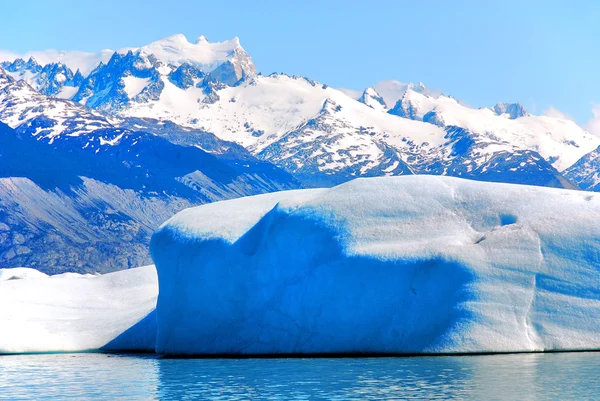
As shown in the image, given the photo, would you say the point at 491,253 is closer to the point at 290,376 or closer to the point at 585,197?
the point at 585,197

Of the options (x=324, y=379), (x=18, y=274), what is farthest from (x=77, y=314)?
(x=324, y=379)

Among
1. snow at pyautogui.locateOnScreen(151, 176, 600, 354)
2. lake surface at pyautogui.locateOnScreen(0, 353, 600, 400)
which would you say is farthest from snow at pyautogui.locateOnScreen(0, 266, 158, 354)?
lake surface at pyautogui.locateOnScreen(0, 353, 600, 400)

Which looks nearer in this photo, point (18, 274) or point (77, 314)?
point (77, 314)

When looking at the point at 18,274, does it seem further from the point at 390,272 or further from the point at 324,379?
the point at 324,379

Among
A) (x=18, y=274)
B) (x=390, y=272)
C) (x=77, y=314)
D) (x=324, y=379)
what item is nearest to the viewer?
(x=324, y=379)

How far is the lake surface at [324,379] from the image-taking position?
2525 centimetres

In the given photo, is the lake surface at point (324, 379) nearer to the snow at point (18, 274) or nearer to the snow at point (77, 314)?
the snow at point (77, 314)

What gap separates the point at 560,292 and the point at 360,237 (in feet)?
24.0

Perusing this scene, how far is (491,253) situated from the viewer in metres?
33.9

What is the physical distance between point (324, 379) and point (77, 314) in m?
23.2

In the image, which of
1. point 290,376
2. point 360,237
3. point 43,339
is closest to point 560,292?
point 360,237

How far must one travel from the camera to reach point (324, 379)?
93.1 ft

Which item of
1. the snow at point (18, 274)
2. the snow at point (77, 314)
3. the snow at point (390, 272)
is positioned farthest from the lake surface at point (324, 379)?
the snow at point (18, 274)

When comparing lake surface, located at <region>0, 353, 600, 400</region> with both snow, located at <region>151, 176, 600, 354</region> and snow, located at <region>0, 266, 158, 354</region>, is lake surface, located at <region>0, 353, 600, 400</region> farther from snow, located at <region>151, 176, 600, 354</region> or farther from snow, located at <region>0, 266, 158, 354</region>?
snow, located at <region>0, 266, 158, 354</region>
